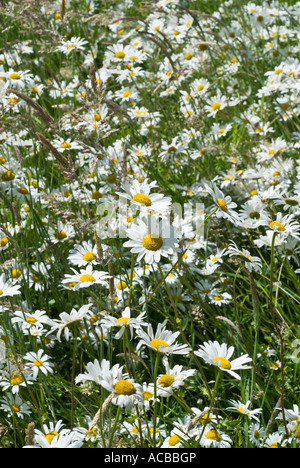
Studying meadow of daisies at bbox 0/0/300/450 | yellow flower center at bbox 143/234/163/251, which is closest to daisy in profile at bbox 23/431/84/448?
meadow of daisies at bbox 0/0/300/450

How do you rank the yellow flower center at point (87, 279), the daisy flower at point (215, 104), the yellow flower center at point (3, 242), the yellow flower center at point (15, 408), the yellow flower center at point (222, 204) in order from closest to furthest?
1. the yellow flower center at point (222, 204)
2. the yellow flower center at point (87, 279)
3. the yellow flower center at point (15, 408)
4. the yellow flower center at point (3, 242)
5. the daisy flower at point (215, 104)

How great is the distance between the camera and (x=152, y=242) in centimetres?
171

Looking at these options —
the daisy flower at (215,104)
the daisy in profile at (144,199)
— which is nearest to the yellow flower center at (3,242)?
the daisy in profile at (144,199)

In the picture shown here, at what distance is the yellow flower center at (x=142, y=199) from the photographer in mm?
1815

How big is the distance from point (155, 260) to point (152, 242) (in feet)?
0.27

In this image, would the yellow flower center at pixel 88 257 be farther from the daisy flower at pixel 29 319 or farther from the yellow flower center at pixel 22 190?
the yellow flower center at pixel 22 190

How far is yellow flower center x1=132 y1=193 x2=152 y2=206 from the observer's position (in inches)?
71.5

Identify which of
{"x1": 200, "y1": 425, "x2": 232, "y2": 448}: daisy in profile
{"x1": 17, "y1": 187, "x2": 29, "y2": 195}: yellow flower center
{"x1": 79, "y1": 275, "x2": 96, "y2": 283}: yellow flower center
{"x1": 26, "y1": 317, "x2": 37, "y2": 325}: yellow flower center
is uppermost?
{"x1": 17, "y1": 187, "x2": 29, "y2": 195}: yellow flower center

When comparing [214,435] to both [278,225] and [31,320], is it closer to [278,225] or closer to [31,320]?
[31,320]

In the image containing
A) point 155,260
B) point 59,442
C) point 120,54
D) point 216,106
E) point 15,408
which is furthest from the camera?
point 120,54

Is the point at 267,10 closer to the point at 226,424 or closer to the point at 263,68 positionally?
the point at 263,68

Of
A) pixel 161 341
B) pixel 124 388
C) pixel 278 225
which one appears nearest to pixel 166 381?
pixel 161 341

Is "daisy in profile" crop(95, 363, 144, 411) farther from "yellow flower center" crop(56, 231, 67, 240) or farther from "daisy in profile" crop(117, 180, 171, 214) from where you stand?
"yellow flower center" crop(56, 231, 67, 240)
